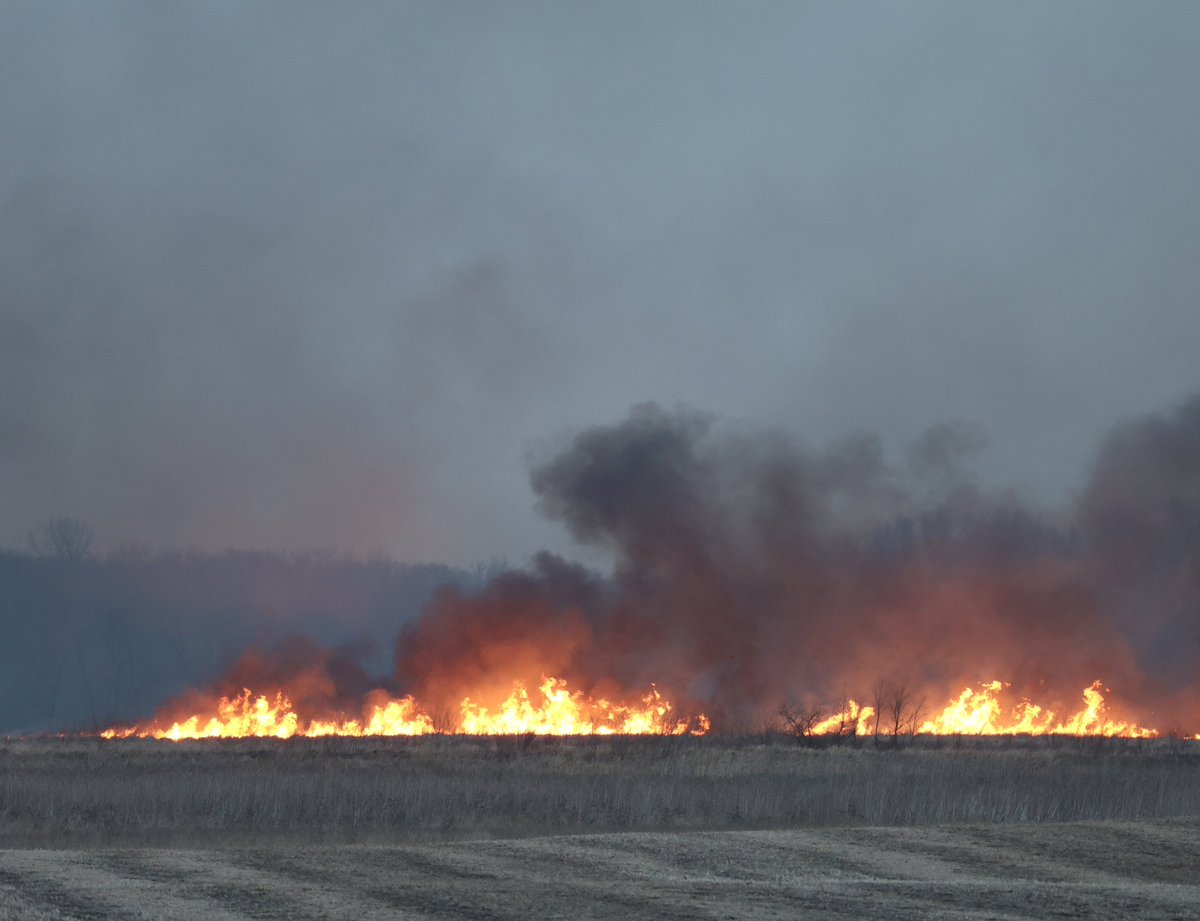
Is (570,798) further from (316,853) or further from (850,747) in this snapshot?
(850,747)

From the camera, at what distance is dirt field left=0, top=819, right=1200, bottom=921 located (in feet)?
47.4

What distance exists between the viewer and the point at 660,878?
16859mm

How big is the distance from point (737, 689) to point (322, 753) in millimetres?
36257

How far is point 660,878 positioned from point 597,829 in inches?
505

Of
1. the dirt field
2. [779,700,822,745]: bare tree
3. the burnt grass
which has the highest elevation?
[779,700,822,745]: bare tree

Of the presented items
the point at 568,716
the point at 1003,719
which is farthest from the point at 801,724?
the point at 1003,719

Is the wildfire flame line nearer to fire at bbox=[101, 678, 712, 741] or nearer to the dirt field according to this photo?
fire at bbox=[101, 678, 712, 741]

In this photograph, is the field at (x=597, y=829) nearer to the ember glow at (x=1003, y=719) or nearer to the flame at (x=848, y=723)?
the flame at (x=848, y=723)

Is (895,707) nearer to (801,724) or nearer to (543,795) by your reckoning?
(801,724)

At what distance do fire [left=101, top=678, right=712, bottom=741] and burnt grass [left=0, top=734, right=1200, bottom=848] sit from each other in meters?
21.4

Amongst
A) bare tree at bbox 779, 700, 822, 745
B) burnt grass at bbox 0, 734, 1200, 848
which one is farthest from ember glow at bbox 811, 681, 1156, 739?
burnt grass at bbox 0, 734, 1200, 848

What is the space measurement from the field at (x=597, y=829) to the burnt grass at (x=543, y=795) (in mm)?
105

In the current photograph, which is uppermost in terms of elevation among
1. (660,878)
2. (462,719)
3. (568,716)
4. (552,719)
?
(568,716)

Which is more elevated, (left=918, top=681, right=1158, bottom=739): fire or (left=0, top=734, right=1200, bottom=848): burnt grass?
(left=918, top=681, right=1158, bottom=739): fire
